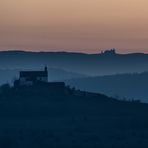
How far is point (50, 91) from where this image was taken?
172250 millimetres

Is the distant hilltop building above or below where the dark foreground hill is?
above

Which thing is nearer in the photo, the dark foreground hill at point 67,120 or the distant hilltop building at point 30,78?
the dark foreground hill at point 67,120

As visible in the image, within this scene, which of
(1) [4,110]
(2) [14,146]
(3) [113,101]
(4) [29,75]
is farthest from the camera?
(4) [29,75]

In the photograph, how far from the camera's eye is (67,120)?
505 feet

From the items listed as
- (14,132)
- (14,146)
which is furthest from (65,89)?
(14,146)

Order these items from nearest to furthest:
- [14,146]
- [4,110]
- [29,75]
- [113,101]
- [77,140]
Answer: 1. [14,146]
2. [77,140]
3. [4,110]
4. [113,101]
5. [29,75]

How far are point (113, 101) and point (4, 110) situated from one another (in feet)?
56.8

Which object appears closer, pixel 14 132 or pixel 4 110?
pixel 14 132

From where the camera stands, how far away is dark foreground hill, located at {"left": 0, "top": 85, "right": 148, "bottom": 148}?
13112cm

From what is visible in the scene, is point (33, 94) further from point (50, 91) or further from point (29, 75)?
point (29, 75)

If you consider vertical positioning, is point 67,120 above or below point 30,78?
below

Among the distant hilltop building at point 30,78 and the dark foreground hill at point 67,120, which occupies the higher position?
the distant hilltop building at point 30,78

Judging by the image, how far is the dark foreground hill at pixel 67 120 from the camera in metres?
131

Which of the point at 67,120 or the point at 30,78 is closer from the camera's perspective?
the point at 67,120
